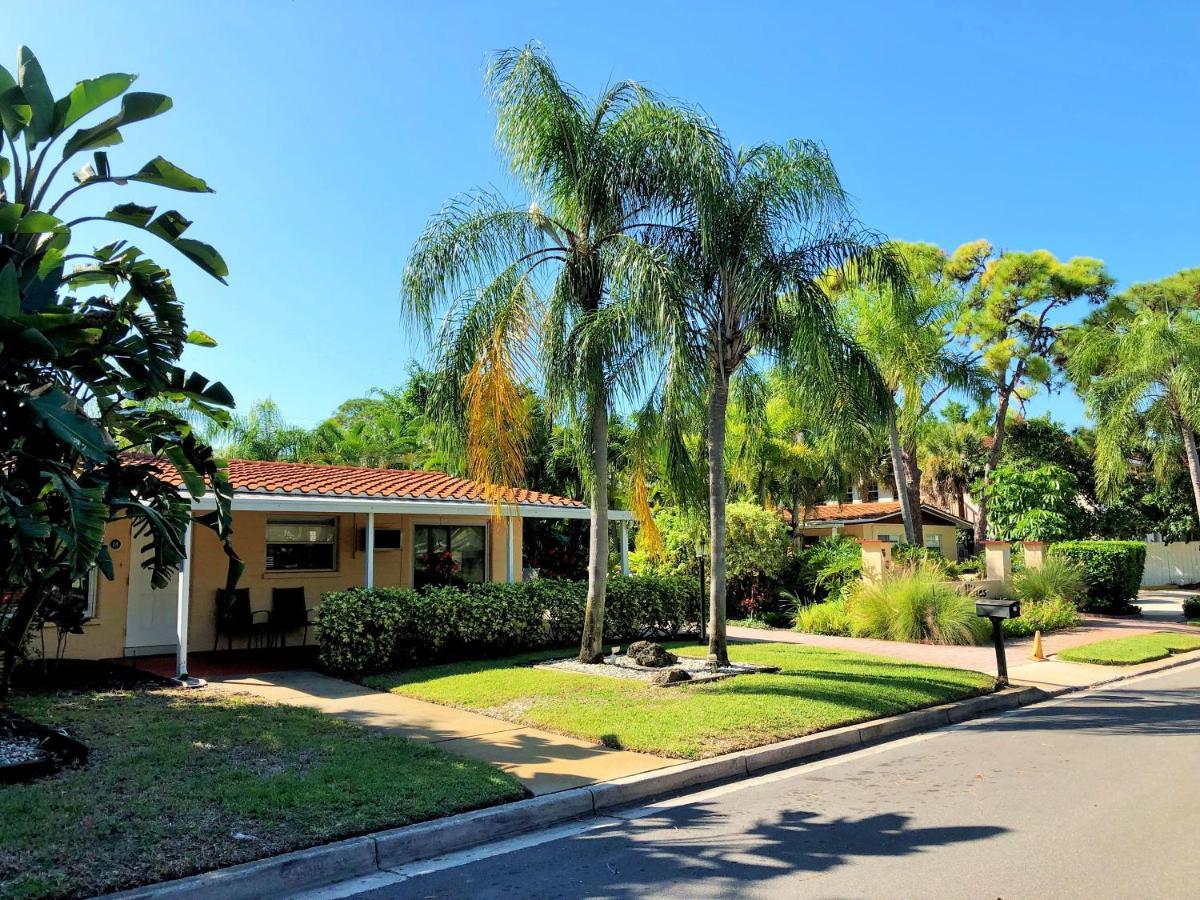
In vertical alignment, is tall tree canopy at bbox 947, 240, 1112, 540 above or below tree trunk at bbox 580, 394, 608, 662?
above

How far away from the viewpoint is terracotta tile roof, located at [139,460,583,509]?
42.3ft

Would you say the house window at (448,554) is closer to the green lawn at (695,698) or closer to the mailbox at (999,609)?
the green lawn at (695,698)

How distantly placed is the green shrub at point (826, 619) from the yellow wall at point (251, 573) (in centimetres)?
651

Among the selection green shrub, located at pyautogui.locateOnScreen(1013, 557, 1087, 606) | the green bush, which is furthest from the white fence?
green shrub, located at pyautogui.locateOnScreen(1013, 557, 1087, 606)

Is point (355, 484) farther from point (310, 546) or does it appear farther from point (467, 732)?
point (467, 732)

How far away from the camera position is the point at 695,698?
31.5ft

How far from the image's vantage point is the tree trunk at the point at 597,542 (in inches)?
464

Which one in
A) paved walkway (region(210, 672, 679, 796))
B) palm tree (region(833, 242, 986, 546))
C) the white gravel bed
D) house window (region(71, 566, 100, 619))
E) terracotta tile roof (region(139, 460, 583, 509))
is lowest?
paved walkway (region(210, 672, 679, 796))

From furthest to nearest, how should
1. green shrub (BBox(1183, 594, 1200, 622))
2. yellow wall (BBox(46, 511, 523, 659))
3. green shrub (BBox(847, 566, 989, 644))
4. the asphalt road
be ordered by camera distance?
green shrub (BBox(1183, 594, 1200, 622))
green shrub (BBox(847, 566, 989, 644))
yellow wall (BBox(46, 511, 523, 659))
the asphalt road

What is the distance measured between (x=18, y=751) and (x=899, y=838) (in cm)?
659

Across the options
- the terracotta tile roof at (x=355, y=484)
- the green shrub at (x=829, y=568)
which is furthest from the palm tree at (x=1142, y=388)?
the terracotta tile roof at (x=355, y=484)

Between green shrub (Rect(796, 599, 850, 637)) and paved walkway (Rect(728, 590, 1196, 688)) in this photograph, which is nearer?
paved walkway (Rect(728, 590, 1196, 688))

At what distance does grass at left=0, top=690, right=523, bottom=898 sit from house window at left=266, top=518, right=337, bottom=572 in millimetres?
6285

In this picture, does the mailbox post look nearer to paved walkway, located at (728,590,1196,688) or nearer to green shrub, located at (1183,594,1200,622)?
paved walkway, located at (728,590,1196,688)
